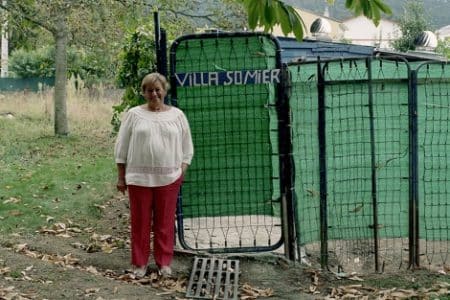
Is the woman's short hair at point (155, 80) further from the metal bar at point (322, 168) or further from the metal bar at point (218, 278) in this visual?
the metal bar at point (218, 278)

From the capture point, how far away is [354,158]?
6.66 metres

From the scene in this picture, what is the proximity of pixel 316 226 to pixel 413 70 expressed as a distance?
5.45 ft

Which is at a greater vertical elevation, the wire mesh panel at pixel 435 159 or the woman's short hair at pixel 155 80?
the woman's short hair at pixel 155 80

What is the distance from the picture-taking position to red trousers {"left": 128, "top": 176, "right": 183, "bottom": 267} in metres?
6.25

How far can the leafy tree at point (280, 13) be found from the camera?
361 centimetres

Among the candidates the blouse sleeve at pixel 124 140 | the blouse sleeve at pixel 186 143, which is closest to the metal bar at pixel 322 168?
the blouse sleeve at pixel 186 143

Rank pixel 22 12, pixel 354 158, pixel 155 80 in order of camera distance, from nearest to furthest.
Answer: pixel 155 80
pixel 354 158
pixel 22 12

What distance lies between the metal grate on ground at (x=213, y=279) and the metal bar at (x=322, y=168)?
0.81 meters

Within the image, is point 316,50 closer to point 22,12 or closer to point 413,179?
point 413,179

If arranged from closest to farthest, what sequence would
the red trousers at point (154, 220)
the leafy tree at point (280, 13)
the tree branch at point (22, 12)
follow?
the leafy tree at point (280, 13) → the red trousers at point (154, 220) → the tree branch at point (22, 12)

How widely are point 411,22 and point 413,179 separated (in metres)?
35.3

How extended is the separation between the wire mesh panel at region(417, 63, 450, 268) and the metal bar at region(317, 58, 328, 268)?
874 mm

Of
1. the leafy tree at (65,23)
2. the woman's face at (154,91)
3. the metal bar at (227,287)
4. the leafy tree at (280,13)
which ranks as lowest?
the metal bar at (227,287)

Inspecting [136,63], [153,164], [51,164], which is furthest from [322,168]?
[51,164]
